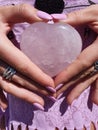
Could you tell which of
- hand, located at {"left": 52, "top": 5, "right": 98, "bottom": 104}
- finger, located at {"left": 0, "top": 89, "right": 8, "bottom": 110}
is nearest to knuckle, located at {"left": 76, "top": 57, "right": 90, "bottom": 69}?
hand, located at {"left": 52, "top": 5, "right": 98, "bottom": 104}

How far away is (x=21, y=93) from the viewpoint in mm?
1208

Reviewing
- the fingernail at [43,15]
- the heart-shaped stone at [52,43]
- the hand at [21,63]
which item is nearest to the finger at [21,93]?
the hand at [21,63]

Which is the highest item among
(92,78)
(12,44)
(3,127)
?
(12,44)

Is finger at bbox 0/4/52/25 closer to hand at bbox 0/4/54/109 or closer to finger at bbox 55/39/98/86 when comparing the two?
hand at bbox 0/4/54/109

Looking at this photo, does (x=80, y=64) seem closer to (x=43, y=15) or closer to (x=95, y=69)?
(x=95, y=69)

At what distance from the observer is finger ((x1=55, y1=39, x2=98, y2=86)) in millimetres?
1156

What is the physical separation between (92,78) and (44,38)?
0.70 feet

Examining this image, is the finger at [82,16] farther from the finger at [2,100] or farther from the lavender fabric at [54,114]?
the finger at [2,100]

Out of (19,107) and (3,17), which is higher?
(3,17)

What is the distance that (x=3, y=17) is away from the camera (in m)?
1.18

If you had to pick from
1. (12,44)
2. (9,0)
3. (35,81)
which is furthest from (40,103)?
(9,0)

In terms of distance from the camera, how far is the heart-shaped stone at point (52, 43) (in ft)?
3.61

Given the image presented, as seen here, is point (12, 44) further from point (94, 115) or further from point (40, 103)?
point (94, 115)

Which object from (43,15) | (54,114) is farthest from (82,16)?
(54,114)
